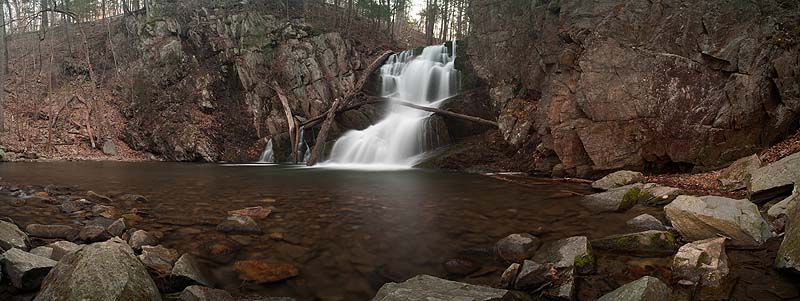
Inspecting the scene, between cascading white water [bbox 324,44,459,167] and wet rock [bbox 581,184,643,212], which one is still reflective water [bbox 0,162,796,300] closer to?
wet rock [bbox 581,184,643,212]

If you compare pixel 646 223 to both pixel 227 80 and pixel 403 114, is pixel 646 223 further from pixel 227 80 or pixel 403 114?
pixel 227 80

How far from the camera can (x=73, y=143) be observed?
741 inches

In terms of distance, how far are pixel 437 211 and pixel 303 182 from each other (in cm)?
496

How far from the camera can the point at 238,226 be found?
5414mm

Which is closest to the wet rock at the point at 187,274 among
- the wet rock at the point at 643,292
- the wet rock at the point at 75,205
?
the wet rock at the point at 643,292

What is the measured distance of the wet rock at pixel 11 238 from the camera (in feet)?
12.4

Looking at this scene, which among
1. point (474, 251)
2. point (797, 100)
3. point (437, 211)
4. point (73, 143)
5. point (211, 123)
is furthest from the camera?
point (211, 123)

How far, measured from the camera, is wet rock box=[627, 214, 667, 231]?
538 cm

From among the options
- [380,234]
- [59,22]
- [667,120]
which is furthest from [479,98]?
[59,22]

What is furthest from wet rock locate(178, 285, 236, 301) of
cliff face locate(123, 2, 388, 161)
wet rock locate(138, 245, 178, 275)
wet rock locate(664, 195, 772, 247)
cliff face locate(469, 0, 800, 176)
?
cliff face locate(123, 2, 388, 161)

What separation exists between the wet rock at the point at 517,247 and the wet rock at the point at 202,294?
9.64 feet

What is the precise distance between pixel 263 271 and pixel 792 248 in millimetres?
4938

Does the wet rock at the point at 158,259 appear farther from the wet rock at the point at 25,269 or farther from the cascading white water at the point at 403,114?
the cascading white water at the point at 403,114

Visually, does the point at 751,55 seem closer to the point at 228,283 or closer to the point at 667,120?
the point at 667,120
